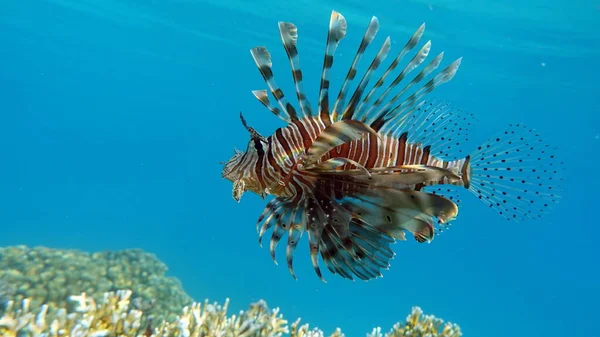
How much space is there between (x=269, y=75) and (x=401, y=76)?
2.37 ft

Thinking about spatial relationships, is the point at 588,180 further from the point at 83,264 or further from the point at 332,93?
the point at 83,264

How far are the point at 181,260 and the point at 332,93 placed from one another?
781 inches

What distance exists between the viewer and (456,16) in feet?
67.4

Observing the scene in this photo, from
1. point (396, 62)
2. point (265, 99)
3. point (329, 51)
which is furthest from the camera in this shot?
point (265, 99)

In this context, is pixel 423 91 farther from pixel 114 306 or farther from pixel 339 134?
pixel 114 306

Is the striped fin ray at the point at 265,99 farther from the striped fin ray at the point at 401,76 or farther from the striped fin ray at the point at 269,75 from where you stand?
the striped fin ray at the point at 401,76

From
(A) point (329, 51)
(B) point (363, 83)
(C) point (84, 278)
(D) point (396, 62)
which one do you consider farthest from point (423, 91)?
(C) point (84, 278)

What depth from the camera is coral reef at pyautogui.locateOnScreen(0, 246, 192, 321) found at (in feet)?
20.9

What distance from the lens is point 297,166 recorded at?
2.52m

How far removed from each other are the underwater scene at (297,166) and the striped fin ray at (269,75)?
14mm

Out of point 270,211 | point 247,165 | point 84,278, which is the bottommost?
point 270,211

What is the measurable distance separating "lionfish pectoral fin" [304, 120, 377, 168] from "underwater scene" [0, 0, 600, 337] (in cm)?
1

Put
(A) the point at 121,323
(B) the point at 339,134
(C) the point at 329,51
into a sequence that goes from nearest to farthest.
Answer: (B) the point at 339,134, (C) the point at 329,51, (A) the point at 121,323

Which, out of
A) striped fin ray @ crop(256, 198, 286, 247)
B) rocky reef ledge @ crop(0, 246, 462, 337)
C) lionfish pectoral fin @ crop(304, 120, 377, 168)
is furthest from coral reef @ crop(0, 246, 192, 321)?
lionfish pectoral fin @ crop(304, 120, 377, 168)
